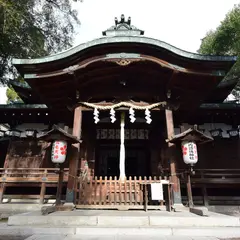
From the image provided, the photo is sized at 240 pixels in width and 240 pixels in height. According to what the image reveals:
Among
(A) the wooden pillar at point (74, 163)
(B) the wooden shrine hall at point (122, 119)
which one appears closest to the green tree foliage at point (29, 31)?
(B) the wooden shrine hall at point (122, 119)

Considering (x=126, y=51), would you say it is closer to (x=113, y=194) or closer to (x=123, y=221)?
(x=113, y=194)

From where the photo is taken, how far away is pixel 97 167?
1119 centimetres

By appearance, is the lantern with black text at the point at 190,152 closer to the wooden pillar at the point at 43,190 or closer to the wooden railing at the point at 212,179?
the wooden railing at the point at 212,179

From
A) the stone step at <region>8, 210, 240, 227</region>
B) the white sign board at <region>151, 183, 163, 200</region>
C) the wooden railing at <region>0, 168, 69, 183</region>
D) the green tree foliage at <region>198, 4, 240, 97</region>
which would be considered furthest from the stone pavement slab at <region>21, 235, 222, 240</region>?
the green tree foliage at <region>198, 4, 240, 97</region>

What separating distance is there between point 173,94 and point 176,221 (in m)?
4.72

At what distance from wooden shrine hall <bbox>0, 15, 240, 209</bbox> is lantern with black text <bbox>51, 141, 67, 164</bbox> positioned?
3 centimetres

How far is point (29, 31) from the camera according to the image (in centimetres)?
1211

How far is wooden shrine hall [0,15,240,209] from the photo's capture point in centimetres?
643

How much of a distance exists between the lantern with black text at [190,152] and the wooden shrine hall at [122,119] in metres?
0.11

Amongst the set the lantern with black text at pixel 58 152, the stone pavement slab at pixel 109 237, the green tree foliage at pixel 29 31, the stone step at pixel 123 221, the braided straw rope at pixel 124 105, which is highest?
the green tree foliage at pixel 29 31

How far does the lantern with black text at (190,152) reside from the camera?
6.30 meters

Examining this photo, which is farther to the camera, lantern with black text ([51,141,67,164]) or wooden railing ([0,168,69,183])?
wooden railing ([0,168,69,183])

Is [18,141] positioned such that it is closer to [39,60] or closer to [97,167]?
[97,167]

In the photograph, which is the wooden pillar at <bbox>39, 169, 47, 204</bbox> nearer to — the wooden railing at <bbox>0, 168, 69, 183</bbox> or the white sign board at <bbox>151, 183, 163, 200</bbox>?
the wooden railing at <bbox>0, 168, 69, 183</bbox>
